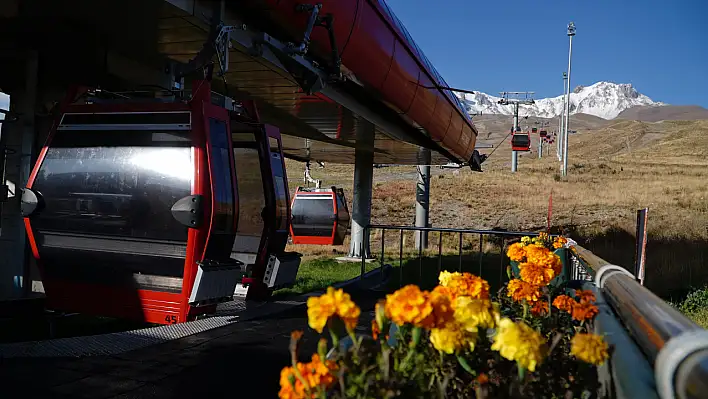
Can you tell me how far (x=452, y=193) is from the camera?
3666cm

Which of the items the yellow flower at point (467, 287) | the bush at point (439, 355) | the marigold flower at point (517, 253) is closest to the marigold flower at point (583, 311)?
the bush at point (439, 355)

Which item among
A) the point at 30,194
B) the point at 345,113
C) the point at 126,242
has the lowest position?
the point at 126,242

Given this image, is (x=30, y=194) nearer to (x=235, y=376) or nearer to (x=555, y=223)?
(x=235, y=376)

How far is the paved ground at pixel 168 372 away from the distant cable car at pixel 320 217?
10891mm

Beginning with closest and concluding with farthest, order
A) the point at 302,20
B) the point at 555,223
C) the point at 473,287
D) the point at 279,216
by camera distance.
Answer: the point at 473,287 < the point at 302,20 < the point at 279,216 < the point at 555,223

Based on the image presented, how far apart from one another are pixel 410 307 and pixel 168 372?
345 cm

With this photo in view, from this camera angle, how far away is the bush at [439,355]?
1.38m

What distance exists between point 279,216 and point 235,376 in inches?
114

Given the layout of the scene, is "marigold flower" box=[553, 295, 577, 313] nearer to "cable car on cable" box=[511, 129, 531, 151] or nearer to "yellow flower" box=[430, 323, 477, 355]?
"yellow flower" box=[430, 323, 477, 355]

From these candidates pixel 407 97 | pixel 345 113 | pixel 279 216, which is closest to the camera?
pixel 279 216

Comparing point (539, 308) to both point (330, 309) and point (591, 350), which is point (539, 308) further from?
point (330, 309)

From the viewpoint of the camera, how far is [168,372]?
175 inches

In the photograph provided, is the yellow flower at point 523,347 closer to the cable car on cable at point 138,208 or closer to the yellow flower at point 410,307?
the yellow flower at point 410,307

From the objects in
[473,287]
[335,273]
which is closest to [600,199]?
[335,273]
